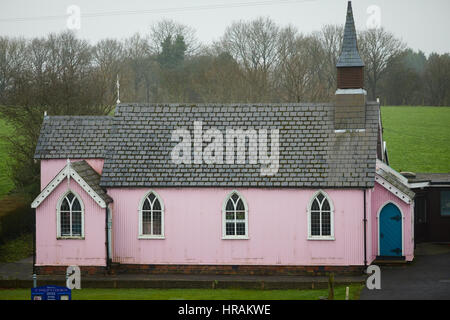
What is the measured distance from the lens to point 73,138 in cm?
3138

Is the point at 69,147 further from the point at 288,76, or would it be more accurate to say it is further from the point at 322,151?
the point at 288,76

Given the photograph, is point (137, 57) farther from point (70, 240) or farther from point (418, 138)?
point (70, 240)

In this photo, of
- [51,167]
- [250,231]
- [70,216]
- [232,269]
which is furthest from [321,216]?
[51,167]

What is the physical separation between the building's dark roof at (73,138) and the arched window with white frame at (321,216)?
880 cm

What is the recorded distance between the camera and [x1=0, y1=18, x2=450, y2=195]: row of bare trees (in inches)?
1636

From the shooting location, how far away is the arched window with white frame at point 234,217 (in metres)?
29.4

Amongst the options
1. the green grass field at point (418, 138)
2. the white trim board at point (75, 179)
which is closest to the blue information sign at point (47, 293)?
the white trim board at point (75, 179)

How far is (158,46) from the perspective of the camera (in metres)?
88.7

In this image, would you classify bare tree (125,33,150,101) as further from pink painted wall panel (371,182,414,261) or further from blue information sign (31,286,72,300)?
blue information sign (31,286,72,300)

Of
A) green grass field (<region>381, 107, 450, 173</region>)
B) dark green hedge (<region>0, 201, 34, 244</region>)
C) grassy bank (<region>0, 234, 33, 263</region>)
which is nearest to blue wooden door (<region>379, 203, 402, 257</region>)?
grassy bank (<region>0, 234, 33, 263</region>)

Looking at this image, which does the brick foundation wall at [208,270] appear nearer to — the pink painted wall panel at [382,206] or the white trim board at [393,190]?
the pink painted wall panel at [382,206]

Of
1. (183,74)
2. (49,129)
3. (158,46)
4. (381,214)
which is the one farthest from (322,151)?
(158,46)

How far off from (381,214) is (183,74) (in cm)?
4553
